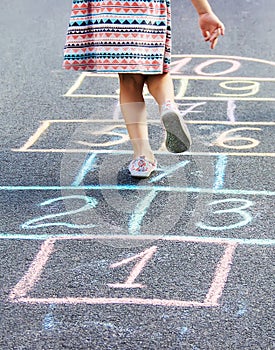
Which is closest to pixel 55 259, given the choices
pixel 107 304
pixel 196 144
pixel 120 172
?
pixel 107 304

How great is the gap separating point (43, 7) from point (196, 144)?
245 inches

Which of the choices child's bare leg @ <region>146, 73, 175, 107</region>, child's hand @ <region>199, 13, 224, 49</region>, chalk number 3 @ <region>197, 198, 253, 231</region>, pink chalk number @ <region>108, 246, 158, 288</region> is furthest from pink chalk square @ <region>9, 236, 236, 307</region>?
child's hand @ <region>199, 13, 224, 49</region>

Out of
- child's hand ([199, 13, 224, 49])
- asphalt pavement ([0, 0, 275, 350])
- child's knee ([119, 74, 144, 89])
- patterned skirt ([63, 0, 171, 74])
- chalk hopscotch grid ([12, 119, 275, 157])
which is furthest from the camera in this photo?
chalk hopscotch grid ([12, 119, 275, 157])

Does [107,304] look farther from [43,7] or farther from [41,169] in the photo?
[43,7]

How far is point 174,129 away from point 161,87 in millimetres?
367

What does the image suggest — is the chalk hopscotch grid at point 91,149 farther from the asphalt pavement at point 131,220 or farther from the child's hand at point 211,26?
the child's hand at point 211,26

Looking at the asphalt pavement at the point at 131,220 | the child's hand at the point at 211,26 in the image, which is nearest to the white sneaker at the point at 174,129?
the asphalt pavement at the point at 131,220

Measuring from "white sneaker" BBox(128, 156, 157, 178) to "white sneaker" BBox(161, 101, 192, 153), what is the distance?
345 mm

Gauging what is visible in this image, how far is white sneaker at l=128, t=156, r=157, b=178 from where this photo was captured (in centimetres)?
495

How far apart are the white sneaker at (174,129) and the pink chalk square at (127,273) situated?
649mm

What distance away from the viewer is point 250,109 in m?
6.52

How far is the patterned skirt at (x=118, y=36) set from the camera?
4.67 metres

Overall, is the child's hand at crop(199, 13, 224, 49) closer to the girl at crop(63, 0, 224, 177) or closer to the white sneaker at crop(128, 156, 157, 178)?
the girl at crop(63, 0, 224, 177)

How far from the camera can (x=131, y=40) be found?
185 inches
